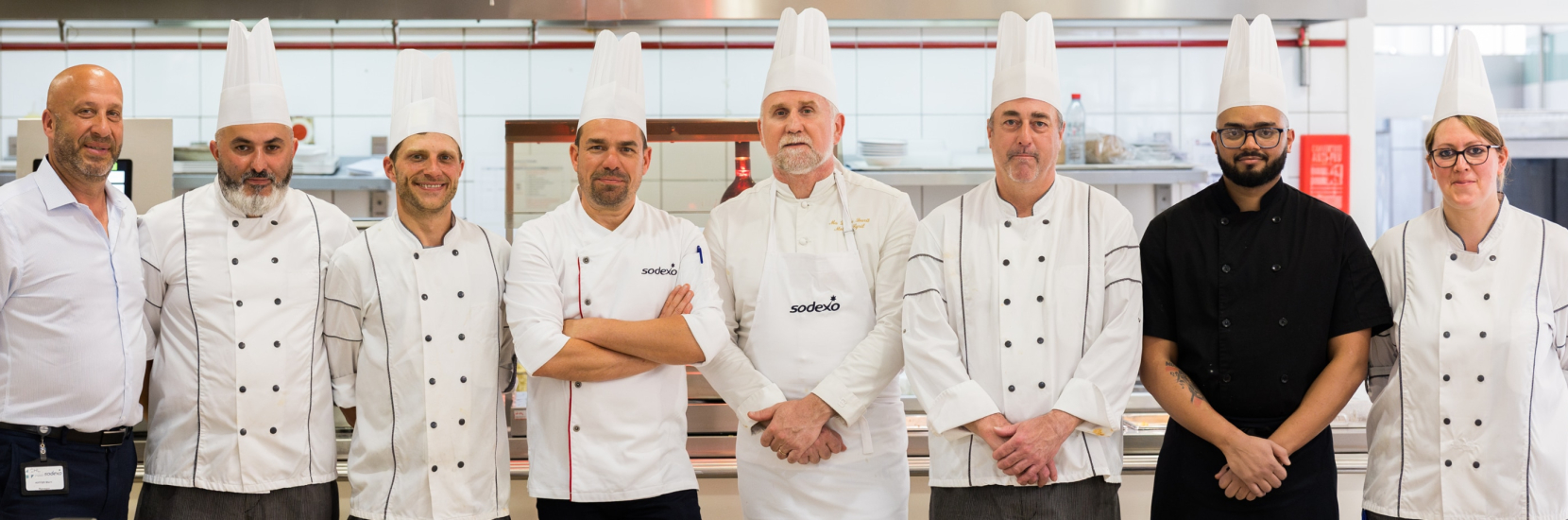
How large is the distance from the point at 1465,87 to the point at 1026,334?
107 centimetres

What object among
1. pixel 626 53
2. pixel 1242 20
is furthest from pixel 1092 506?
pixel 626 53

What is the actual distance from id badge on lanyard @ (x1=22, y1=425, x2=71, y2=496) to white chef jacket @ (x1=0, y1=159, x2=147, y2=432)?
57mm

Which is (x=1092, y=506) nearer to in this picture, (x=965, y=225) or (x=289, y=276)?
(x=965, y=225)

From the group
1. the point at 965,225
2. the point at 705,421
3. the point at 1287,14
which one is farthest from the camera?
the point at 1287,14

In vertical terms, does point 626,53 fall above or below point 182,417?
above

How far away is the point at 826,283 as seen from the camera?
2.39 meters

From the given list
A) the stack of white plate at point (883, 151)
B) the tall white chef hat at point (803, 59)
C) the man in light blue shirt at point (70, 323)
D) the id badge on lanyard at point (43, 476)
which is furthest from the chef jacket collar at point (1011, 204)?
the stack of white plate at point (883, 151)

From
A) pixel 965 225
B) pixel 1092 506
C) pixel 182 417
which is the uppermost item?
pixel 965 225

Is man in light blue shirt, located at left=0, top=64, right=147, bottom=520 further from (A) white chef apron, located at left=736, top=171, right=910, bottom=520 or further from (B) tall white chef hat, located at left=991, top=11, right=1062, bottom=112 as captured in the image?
(B) tall white chef hat, located at left=991, top=11, right=1062, bottom=112

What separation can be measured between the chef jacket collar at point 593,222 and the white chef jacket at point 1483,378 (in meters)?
1.60

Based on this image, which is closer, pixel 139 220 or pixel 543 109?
pixel 139 220

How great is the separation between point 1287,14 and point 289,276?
331 cm

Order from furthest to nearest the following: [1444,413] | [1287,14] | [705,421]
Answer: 1. [1287,14]
2. [705,421]
3. [1444,413]

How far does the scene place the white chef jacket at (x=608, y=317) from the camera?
2.18 m
